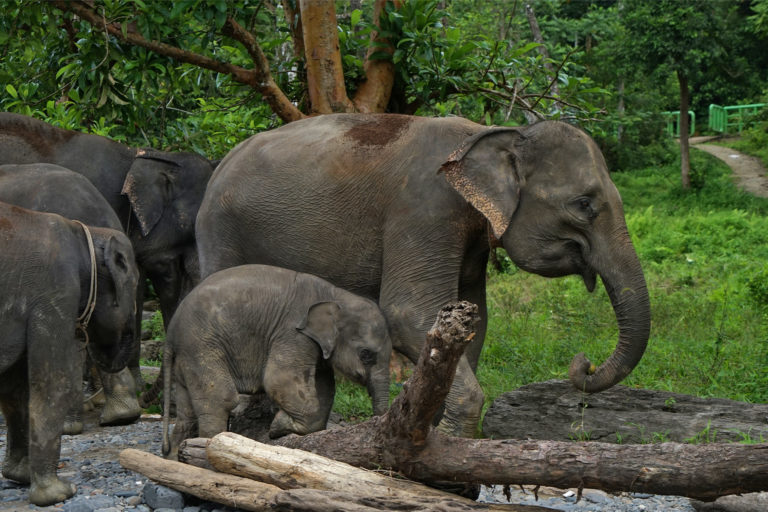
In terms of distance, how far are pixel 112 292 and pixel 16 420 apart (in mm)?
982

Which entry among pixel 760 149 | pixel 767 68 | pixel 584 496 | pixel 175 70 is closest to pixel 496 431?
pixel 584 496

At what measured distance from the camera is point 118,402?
822cm

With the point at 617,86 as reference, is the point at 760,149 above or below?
below

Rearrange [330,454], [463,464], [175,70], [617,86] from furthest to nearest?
[617,86] < [175,70] < [330,454] < [463,464]

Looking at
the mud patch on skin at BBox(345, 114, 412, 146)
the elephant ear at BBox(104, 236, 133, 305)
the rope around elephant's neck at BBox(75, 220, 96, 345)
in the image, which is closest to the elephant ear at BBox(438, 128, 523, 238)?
the mud patch on skin at BBox(345, 114, 412, 146)

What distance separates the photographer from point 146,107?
10062mm

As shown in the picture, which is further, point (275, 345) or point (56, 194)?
point (56, 194)

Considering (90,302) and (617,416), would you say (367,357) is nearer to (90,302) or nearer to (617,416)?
(90,302)

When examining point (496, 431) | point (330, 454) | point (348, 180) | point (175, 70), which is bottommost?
point (496, 431)

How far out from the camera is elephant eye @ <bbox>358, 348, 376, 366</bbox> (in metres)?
5.86

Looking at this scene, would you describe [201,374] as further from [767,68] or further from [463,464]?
[767,68]

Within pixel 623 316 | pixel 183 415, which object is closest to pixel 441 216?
pixel 623 316

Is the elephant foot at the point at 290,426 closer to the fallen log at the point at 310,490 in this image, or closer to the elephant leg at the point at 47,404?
the fallen log at the point at 310,490

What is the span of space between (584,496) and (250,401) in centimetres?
253
